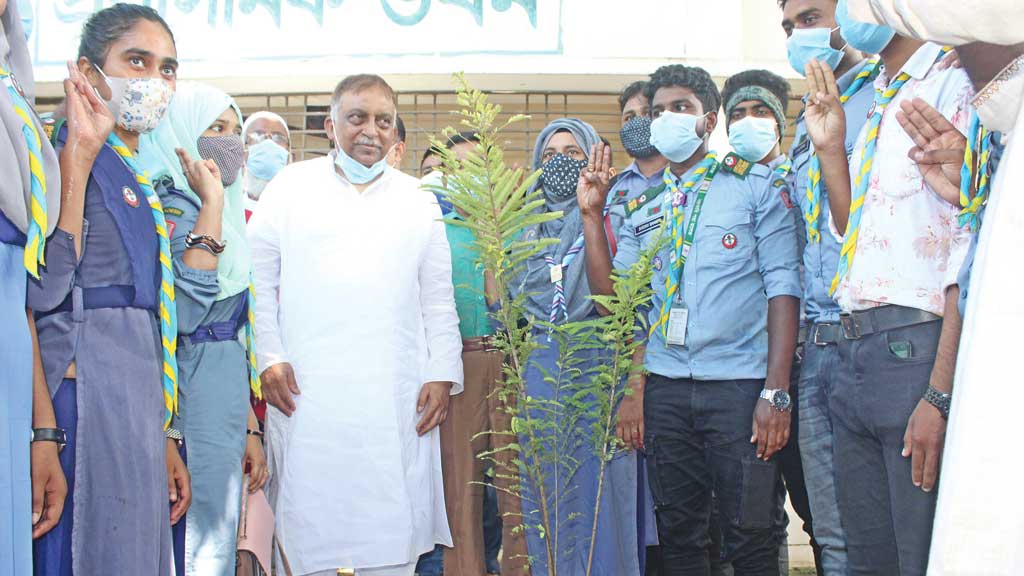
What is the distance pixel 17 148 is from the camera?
235cm

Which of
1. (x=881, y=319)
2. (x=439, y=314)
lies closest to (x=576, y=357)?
(x=439, y=314)

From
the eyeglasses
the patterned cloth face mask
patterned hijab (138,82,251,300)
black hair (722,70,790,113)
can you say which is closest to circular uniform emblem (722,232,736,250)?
black hair (722,70,790,113)

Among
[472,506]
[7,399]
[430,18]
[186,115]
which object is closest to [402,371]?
[472,506]

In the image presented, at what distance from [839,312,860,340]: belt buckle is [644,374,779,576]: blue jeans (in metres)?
0.92

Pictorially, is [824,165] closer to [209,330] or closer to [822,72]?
[822,72]

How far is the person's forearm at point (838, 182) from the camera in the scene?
282 cm

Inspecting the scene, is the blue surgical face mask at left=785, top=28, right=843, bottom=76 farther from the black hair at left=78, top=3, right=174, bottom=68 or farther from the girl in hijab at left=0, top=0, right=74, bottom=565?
the girl in hijab at left=0, top=0, right=74, bottom=565

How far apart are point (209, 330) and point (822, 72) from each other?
2174 mm

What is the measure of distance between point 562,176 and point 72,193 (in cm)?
223

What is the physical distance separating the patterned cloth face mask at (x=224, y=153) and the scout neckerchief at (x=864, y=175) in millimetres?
2236

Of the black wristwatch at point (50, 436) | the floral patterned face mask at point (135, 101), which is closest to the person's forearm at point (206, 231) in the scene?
the floral patterned face mask at point (135, 101)

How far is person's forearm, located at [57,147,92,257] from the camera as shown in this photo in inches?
101

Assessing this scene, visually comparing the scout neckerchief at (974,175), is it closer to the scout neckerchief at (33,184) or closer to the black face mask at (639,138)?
the black face mask at (639,138)

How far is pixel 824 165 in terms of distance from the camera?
2854 mm
